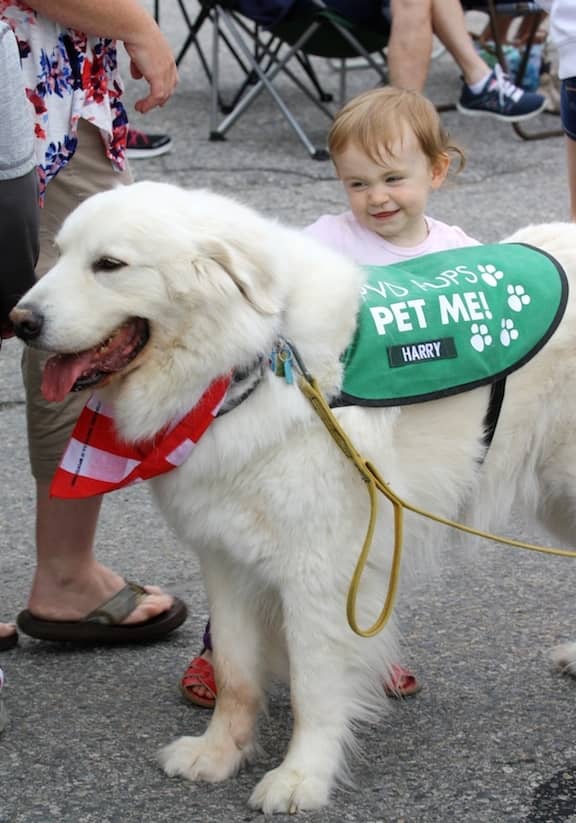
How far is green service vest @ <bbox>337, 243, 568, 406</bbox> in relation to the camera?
2.69 meters

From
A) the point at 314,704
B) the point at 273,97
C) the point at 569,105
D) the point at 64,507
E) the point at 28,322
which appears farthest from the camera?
the point at 273,97

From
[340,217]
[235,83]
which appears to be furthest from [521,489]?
[235,83]

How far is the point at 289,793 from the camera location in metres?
2.69

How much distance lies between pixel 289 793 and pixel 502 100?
19.2ft

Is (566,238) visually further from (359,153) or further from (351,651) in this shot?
(351,651)

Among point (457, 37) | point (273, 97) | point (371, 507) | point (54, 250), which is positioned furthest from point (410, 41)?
point (371, 507)

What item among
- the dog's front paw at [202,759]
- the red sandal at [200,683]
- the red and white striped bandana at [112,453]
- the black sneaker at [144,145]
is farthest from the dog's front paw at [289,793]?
the black sneaker at [144,145]

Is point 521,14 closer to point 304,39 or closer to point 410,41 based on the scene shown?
point 304,39

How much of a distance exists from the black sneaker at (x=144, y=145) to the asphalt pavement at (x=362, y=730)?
3.47 m

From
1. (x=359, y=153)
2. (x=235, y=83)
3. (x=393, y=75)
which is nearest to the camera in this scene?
(x=359, y=153)

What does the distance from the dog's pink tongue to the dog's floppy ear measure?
30 centimetres

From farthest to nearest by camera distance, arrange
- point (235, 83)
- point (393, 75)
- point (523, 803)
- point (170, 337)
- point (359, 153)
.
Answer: point (235, 83), point (393, 75), point (359, 153), point (523, 803), point (170, 337)

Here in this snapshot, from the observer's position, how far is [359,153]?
3.22 m

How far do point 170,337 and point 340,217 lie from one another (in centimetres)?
96
